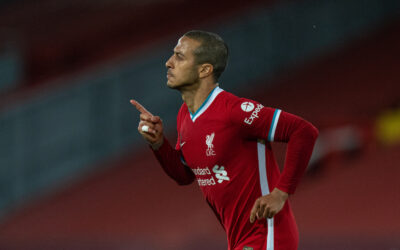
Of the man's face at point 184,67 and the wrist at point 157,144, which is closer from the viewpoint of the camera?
the man's face at point 184,67

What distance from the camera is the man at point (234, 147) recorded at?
10.6 feet

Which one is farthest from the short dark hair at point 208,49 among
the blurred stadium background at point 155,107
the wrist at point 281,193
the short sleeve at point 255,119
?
the blurred stadium background at point 155,107

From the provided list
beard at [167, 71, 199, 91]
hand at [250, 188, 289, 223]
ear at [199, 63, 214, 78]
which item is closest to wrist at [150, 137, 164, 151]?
beard at [167, 71, 199, 91]

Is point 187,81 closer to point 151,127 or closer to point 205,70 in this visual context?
point 205,70

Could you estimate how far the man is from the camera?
3.23 metres

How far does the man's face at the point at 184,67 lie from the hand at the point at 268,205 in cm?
77

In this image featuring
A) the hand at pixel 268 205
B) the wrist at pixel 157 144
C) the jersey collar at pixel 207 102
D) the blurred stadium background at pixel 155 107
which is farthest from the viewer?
the blurred stadium background at pixel 155 107

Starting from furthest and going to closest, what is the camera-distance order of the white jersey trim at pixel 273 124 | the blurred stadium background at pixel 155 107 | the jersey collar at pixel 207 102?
1. the blurred stadium background at pixel 155 107
2. the jersey collar at pixel 207 102
3. the white jersey trim at pixel 273 124

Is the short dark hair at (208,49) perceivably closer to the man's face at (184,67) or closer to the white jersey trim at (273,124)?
the man's face at (184,67)

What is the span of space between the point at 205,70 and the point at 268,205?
0.84 meters

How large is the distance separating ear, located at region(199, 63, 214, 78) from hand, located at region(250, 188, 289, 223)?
2.49ft

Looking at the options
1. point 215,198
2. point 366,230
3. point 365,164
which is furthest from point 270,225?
point 365,164

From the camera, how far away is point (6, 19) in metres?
13.2

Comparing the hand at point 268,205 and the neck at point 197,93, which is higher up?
the neck at point 197,93
